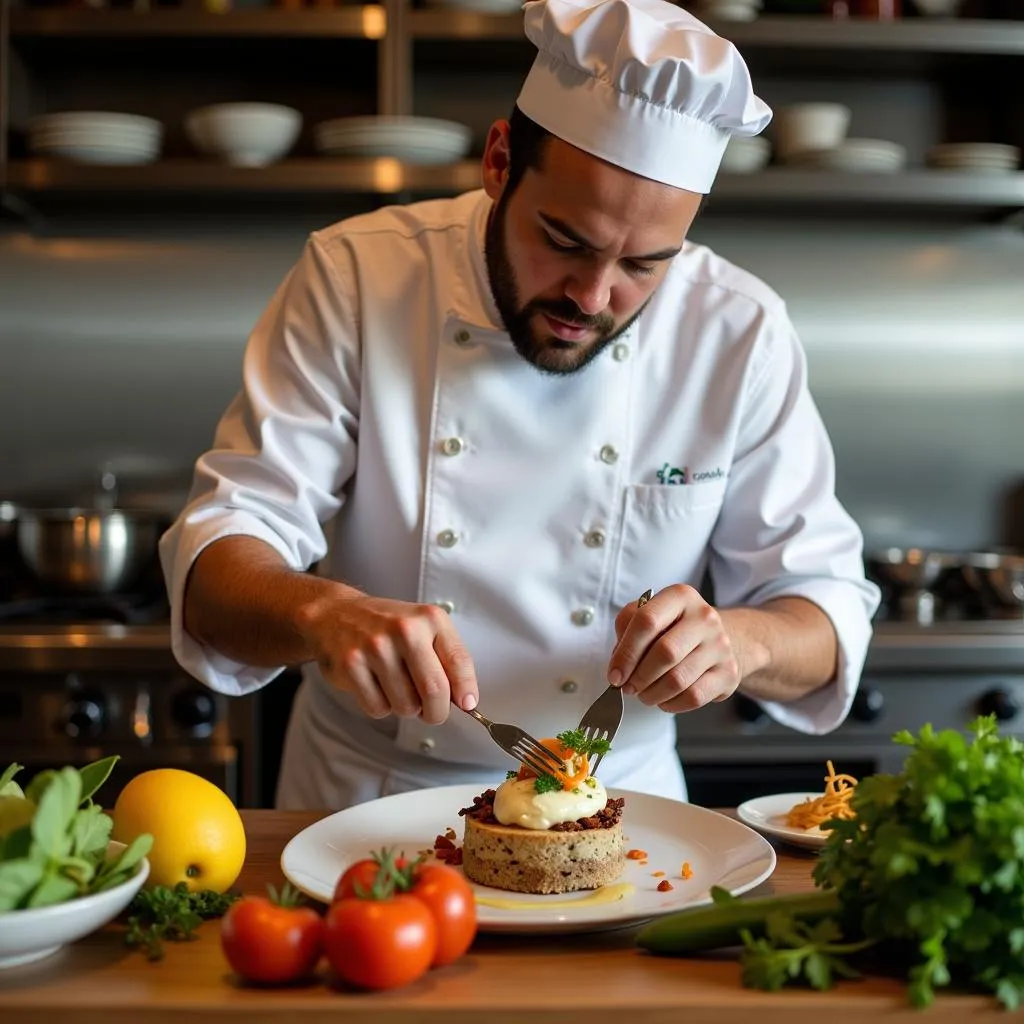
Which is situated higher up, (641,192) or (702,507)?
(641,192)

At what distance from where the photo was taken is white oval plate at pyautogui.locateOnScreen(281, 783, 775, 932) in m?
1.13

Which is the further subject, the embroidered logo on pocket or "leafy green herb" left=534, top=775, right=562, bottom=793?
the embroidered logo on pocket

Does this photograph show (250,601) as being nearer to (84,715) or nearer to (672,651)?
(672,651)

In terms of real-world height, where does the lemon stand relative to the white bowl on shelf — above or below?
below

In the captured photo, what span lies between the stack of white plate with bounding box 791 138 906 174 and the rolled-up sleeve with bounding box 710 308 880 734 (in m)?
1.13

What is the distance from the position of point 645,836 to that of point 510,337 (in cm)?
74

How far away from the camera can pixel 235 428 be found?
188cm

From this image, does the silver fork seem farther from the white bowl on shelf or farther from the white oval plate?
the white bowl on shelf


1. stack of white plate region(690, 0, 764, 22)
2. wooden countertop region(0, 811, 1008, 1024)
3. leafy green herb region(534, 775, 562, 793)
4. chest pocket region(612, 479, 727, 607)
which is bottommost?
wooden countertop region(0, 811, 1008, 1024)

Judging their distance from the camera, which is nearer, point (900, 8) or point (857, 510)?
point (900, 8)

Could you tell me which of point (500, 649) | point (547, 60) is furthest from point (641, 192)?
point (500, 649)

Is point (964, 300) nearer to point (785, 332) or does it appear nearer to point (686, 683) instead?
point (785, 332)

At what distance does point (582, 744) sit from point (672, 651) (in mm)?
131

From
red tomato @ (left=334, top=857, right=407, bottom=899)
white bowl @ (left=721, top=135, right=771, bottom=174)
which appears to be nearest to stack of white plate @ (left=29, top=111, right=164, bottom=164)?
white bowl @ (left=721, top=135, right=771, bottom=174)
